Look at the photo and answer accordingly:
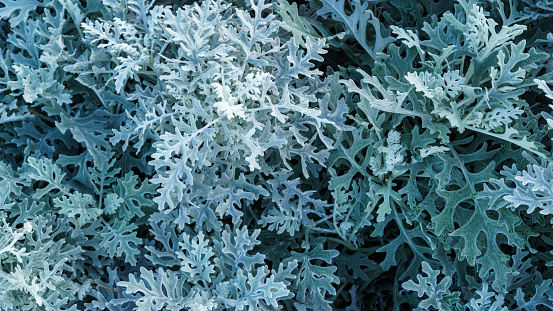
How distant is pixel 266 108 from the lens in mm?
1347

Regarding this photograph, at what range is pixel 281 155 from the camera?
144 centimetres

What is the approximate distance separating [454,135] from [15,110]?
1418mm

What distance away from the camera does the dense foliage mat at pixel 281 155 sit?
4.37 ft

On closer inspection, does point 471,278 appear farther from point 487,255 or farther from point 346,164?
point 346,164

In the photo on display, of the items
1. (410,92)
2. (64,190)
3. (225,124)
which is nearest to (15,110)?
(64,190)

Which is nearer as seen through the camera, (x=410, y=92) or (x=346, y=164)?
(x=410, y=92)

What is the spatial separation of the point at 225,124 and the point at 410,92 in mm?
493

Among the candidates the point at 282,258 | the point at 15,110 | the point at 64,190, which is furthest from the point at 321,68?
the point at 15,110

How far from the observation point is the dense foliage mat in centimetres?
133

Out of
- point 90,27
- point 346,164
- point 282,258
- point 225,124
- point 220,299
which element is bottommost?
point 282,258

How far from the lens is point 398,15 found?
5.58 ft

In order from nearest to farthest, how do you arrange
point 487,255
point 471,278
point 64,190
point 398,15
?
point 487,255
point 471,278
point 64,190
point 398,15

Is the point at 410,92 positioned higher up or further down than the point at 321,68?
higher up

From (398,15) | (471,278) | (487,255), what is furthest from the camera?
(398,15)
